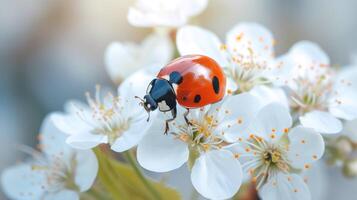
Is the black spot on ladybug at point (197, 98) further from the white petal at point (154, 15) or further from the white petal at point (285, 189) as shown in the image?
the white petal at point (154, 15)

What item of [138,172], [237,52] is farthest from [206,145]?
[237,52]

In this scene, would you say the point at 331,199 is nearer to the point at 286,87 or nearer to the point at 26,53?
the point at 286,87

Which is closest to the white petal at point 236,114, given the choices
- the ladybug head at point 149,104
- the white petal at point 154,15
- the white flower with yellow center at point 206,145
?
the white flower with yellow center at point 206,145

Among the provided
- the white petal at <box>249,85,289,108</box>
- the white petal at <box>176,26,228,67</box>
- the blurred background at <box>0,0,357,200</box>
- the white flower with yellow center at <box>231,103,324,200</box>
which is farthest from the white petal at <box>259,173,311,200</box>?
the blurred background at <box>0,0,357,200</box>

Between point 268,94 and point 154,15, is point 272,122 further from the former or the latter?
point 154,15

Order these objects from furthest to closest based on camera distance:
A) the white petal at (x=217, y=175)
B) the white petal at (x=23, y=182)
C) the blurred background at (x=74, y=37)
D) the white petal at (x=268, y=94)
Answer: the blurred background at (x=74, y=37)
the white petal at (x=23, y=182)
the white petal at (x=268, y=94)
the white petal at (x=217, y=175)

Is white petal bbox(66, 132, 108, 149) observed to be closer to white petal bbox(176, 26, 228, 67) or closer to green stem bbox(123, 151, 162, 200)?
green stem bbox(123, 151, 162, 200)
